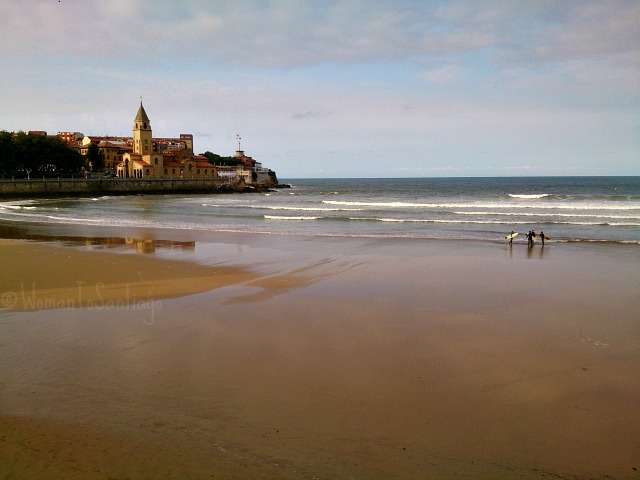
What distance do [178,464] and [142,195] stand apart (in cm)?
7542

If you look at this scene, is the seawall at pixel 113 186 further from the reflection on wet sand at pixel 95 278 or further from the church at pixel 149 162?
the reflection on wet sand at pixel 95 278

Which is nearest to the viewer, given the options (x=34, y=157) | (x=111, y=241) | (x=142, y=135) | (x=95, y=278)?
(x=95, y=278)

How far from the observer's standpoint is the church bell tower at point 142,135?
89.8 metres

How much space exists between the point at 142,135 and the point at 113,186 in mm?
19864

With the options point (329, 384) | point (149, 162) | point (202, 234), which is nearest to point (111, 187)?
point (149, 162)

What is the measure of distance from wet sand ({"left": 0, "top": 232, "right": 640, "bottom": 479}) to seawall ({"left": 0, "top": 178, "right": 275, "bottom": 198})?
59.1 metres

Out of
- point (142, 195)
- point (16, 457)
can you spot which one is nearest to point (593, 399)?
point (16, 457)

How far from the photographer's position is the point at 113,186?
73.3 metres

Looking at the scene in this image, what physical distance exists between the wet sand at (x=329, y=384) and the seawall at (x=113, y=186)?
59071 millimetres

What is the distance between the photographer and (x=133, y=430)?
15.0ft

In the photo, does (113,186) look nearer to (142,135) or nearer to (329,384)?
(142,135)

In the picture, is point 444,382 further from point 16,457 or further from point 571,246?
point 571,246

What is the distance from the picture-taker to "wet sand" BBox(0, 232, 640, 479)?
4234 mm

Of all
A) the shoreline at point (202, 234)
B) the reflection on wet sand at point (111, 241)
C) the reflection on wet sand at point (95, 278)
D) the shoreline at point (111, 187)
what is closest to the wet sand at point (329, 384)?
the reflection on wet sand at point (95, 278)
